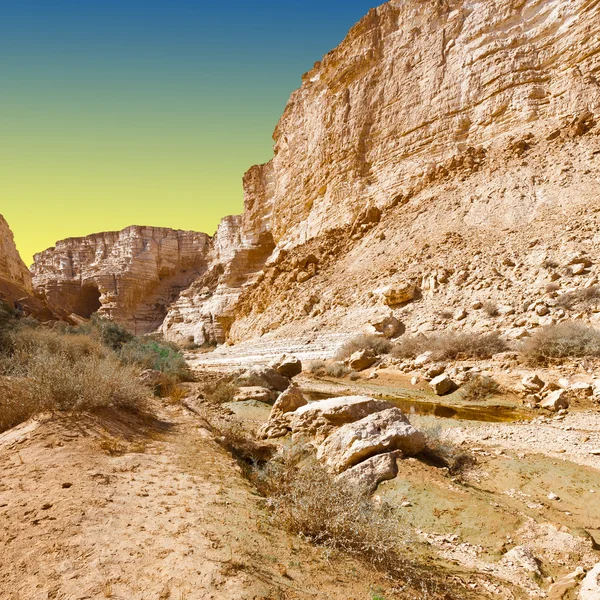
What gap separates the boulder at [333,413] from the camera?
5578 millimetres

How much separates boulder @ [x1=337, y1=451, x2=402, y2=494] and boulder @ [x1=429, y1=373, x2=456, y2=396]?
5280 mm

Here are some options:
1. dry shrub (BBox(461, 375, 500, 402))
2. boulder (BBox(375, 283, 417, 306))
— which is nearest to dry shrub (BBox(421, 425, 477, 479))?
dry shrub (BBox(461, 375, 500, 402))

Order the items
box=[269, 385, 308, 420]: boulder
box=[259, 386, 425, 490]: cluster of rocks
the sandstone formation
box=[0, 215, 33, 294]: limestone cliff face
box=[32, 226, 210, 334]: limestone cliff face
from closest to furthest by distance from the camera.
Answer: box=[259, 386, 425, 490]: cluster of rocks → box=[269, 385, 308, 420]: boulder → the sandstone formation → box=[0, 215, 33, 294]: limestone cliff face → box=[32, 226, 210, 334]: limestone cliff face

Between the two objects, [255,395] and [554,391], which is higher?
[255,395]

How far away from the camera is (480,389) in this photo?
8695mm

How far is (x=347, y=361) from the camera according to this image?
44.5 ft

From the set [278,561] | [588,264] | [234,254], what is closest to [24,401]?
[278,561]

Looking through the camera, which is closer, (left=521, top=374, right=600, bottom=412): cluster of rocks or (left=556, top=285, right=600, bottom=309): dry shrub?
(left=521, top=374, right=600, bottom=412): cluster of rocks

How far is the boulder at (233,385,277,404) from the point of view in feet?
29.1

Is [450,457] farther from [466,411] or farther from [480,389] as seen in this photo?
[480,389]

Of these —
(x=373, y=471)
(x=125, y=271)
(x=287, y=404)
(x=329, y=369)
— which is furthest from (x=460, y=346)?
(x=125, y=271)

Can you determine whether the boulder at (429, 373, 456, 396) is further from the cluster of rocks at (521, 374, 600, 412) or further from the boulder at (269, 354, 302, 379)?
A: the boulder at (269, 354, 302, 379)

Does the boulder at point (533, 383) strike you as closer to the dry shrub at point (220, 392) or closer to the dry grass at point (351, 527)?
the dry grass at point (351, 527)

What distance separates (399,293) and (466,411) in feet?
28.9
